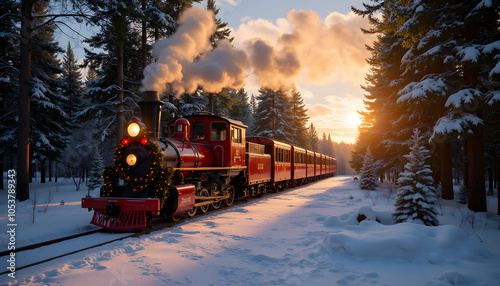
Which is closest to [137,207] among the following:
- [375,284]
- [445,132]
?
[375,284]

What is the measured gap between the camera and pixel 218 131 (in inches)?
453

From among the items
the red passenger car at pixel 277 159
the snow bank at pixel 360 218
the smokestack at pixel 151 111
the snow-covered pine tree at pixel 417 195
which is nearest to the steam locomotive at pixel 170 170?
the smokestack at pixel 151 111

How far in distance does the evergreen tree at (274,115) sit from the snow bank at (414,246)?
32.0 m

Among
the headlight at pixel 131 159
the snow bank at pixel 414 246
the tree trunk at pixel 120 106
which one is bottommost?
the snow bank at pixel 414 246

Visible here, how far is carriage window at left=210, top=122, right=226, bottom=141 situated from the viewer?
11.3m

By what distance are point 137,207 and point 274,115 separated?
106 feet

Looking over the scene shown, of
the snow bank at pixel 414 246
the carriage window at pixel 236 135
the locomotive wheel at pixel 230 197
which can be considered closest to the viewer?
the snow bank at pixel 414 246

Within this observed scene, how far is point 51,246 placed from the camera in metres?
6.21

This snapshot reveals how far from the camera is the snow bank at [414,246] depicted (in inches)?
202

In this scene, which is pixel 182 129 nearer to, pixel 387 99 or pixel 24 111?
pixel 24 111

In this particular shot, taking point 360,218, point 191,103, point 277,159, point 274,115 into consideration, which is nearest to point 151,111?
point 360,218

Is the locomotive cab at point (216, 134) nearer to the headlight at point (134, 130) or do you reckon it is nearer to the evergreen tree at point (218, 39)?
the headlight at point (134, 130)

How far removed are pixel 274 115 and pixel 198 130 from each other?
27887 mm

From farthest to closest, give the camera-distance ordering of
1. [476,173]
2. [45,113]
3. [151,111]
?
[45,113], [476,173], [151,111]
